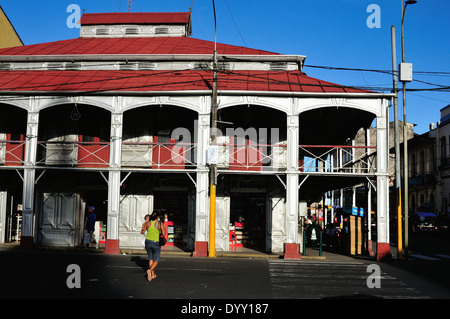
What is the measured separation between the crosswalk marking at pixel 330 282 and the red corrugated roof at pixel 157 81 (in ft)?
23.8

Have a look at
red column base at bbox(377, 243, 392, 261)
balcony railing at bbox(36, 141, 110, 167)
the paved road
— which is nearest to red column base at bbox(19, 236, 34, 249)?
the paved road

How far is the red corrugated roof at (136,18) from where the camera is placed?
27219 mm

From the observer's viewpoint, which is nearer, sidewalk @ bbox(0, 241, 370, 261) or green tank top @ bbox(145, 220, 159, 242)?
green tank top @ bbox(145, 220, 159, 242)

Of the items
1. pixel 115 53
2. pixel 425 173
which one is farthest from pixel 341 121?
pixel 425 173

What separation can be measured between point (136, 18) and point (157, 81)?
9009 millimetres

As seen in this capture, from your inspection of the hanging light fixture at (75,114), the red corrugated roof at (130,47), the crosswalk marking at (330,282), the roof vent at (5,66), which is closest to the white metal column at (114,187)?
the hanging light fixture at (75,114)

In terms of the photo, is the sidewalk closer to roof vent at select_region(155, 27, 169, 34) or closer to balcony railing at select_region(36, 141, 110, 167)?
balcony railing at select_region(36, 141, 110, 167)

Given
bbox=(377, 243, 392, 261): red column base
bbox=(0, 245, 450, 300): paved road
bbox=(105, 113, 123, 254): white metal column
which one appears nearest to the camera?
bbox=(0, 245, 450, 300): paved road

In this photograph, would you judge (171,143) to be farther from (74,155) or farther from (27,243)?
(27,243)

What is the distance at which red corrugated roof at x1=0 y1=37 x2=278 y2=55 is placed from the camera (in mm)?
23312

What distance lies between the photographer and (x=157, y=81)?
20078 millimetres

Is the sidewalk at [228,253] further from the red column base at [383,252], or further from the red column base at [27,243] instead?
the red column base at [383,252]

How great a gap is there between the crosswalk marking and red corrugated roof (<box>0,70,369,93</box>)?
7.25 m

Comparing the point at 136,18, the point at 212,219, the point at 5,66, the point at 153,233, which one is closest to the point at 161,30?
the point at 136,18
